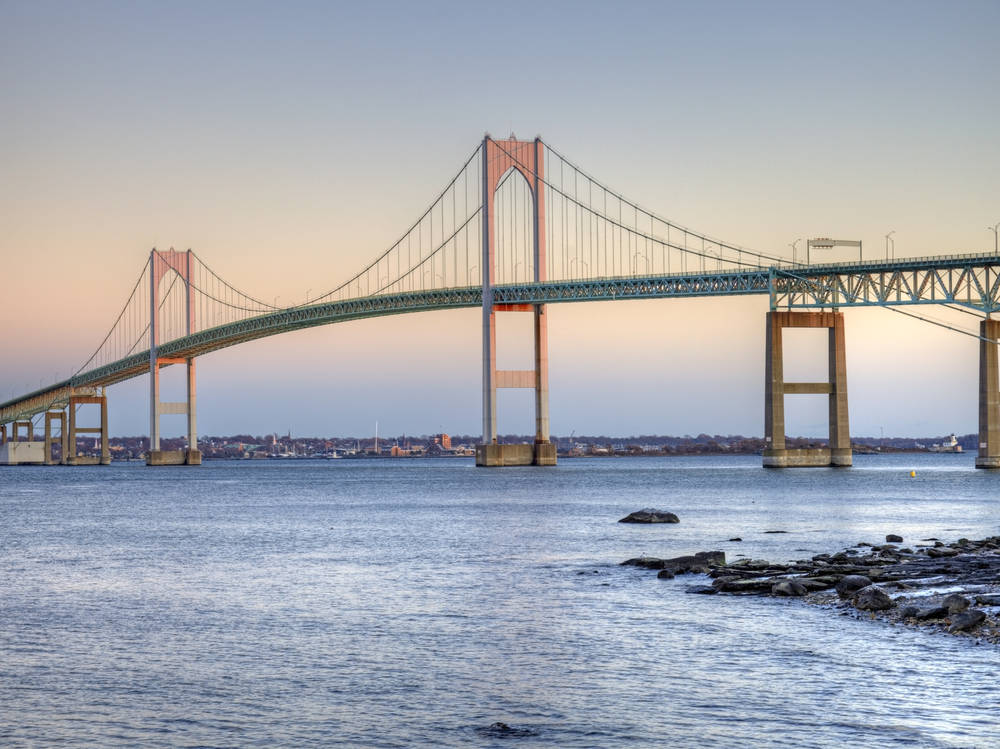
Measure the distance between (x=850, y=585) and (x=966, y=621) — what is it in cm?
362

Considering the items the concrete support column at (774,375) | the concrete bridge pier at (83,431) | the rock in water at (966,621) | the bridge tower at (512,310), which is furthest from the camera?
the concrete bridge pier at (83,431)

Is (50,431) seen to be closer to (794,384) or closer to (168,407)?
(168,407)

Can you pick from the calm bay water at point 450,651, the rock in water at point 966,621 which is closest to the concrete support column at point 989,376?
the calm bay water at point 450,651

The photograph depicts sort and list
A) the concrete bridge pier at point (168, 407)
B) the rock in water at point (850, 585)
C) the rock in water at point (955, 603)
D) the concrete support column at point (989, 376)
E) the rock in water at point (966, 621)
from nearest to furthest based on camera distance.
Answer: the rock in water at point (966, 621) < the rock in water at point (955, 603) < the rock in water at point (850, 585) < the concrete support column at point (989, 376) < the concrete bridge pier at point (168, 407)

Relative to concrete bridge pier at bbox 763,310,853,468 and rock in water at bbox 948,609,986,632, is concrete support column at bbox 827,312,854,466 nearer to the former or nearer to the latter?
concrete bridge pier at bbox 763,310,853,468

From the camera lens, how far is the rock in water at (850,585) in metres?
19.6

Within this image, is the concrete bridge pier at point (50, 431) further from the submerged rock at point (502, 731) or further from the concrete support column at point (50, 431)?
the submerged rock at point (502, 731)

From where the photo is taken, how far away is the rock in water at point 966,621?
1622cm

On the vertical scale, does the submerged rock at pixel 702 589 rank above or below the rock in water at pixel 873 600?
below

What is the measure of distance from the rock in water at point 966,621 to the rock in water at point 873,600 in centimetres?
175

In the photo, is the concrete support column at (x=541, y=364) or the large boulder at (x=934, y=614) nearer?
the large boulder at (x=934, y=614)

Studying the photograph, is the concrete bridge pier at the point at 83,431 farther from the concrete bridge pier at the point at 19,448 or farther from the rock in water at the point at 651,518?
the rock in water at the point at 651,518

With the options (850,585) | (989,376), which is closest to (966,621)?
(850,585)

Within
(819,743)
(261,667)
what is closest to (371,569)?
(261,667)
